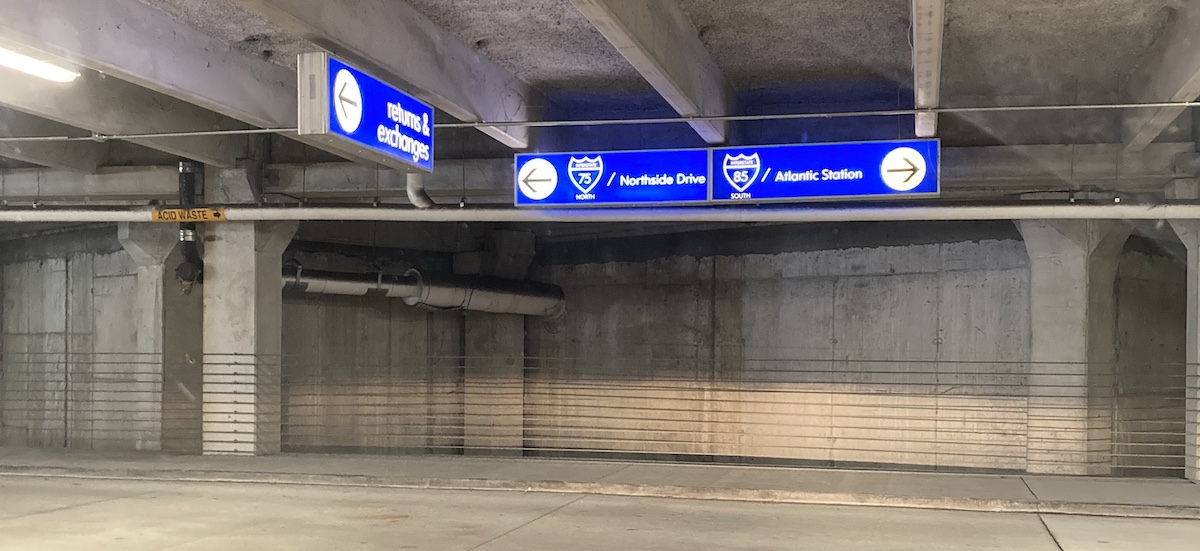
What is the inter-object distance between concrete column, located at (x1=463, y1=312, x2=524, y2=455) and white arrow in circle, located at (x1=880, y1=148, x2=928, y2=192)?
447 inches

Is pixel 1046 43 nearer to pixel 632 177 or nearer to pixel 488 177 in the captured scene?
pixel 632 177

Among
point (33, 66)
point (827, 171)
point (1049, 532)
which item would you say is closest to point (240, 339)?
point (33, 66)

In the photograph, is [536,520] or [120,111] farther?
[120,111]

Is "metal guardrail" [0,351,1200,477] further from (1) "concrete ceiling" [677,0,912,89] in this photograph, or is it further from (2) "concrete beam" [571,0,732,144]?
(1) "concrete ceiling" [677,0,912,89]

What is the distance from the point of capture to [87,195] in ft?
47.3

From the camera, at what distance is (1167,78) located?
922 centimetres

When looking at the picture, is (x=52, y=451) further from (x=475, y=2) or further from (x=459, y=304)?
(x=475, y=2)

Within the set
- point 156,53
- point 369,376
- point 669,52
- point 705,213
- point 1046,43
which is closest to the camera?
point 156,53

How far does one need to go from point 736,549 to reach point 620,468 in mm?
4099

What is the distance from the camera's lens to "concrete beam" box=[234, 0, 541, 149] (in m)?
7.59

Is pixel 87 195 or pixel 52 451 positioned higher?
pixel 87 195

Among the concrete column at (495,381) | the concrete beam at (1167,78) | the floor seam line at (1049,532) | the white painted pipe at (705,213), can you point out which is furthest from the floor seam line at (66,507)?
the concrete beam at (1167,78)

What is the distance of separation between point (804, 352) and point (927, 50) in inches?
449

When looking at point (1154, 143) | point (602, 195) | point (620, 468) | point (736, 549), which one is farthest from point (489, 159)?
point (1154, 143)
